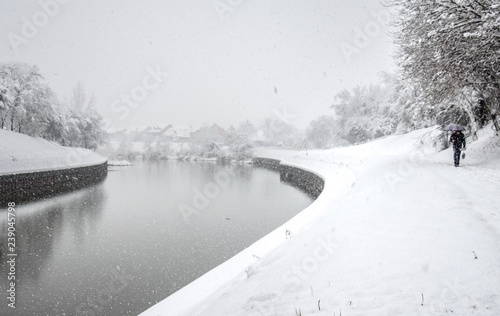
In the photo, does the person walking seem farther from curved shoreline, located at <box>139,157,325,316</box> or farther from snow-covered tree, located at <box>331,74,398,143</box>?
snow-covered tree, located at <box>331,74,398,143</box>

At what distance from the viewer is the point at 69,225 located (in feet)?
34.9

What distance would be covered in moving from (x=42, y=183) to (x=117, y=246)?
12.7 meters

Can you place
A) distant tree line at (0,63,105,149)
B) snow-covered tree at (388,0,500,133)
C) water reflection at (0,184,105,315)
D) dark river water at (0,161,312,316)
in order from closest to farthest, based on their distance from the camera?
dark river water at (0,161,312,316)
water reflection at (0,184,105,315)
snow-covered tree at (388,0,500,133)
distant tree line at (0,63,105,149)

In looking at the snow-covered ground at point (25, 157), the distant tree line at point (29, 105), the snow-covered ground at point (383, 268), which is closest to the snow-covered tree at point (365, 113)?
the snow-covered ground at point (383, 268)

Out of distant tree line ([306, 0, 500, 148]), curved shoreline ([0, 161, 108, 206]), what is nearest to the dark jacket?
distant tree line ([306, 0, 500, 148])

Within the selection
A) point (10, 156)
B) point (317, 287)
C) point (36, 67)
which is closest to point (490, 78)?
point (317, 287)

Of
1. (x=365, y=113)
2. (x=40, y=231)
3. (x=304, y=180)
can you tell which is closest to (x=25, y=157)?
(x=40, y=231)

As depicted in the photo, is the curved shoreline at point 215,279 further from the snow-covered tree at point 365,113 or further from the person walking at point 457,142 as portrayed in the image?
the snow-covered tree at point 365,113

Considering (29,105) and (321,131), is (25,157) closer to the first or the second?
(29,105)

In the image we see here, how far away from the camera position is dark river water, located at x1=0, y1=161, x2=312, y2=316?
5758mm

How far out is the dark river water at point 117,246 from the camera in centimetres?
576

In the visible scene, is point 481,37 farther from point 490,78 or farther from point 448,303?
point 448,303

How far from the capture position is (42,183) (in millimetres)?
17109

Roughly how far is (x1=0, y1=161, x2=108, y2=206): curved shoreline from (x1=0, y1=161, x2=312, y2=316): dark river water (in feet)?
5.50
